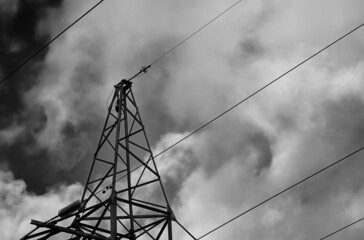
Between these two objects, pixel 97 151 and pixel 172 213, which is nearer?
pixel 172 213

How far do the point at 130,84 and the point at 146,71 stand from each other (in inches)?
42.2

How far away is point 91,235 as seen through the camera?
13914 mm

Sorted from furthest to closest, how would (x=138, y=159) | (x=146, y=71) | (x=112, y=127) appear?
(x=146, y=71), (x=112, y=127), (x=138, y=159)

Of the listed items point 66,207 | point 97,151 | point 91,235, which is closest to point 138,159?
point 97,151

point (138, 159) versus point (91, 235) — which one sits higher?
point (138, 159)

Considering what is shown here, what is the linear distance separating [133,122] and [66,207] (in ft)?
15.6

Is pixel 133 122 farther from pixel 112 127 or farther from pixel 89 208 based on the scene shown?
pixel 89 208

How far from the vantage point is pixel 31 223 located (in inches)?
542

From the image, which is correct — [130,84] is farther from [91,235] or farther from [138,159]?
[91,235]

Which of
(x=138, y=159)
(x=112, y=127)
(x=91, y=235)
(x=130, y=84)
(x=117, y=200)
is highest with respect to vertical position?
(x=130, y=84)

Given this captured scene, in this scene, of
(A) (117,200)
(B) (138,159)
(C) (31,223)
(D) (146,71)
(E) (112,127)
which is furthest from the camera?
(D) (146,71)

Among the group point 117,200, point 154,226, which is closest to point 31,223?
point 117,200

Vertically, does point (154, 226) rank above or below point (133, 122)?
below

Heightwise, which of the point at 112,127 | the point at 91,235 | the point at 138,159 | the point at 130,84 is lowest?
the point at 91,235
